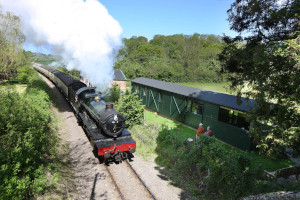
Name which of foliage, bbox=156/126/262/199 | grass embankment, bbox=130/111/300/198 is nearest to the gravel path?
grass embankment, bbox=130/111/300/198

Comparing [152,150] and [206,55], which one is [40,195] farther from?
[206,55]

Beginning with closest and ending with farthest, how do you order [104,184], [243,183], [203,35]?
[243,183] < [104,184] < [203,35]

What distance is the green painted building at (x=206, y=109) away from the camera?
11617 millimetres

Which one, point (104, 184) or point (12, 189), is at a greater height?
point (12, 189)

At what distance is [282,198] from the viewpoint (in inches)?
192

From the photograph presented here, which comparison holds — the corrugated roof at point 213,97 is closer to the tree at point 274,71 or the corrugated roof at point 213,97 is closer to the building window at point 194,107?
the building window at point 194,107

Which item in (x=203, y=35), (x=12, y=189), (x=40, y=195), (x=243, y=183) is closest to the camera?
(x=12, y=189)

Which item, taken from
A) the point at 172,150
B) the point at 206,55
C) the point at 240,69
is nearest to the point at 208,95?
the point at 240,69

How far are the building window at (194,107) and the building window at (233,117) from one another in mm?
1837

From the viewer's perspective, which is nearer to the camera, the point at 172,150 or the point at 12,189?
the point at 12,189

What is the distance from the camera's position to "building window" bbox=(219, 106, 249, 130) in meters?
11.6

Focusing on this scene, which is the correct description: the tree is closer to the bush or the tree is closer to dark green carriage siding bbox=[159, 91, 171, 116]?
dark green carriage siding bbox=[159, 91, 171, 116]

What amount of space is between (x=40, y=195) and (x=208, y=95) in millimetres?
12166

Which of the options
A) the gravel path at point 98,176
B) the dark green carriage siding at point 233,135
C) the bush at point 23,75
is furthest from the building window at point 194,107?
the bush at point 23,75
